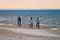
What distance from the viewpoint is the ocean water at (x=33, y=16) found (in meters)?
1.47

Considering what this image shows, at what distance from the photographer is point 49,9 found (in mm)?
1492

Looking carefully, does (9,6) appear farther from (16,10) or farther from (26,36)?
(26,36)

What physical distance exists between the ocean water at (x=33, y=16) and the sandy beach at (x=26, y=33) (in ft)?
0.21

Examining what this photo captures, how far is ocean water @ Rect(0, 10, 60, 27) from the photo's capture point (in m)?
1.47

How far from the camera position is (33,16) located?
150 centimetres

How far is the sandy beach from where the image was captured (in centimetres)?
146

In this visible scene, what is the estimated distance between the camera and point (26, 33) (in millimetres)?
1485

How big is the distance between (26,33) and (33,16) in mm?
243

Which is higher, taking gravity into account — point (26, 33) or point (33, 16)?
point (33, 16)

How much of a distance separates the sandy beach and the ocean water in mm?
65

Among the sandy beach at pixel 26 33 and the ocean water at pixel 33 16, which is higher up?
the ocean water at pixel 33 16

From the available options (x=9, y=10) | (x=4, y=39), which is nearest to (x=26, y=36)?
(x=4, y=39)

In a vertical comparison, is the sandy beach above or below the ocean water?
below

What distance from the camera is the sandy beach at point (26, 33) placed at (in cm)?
146
